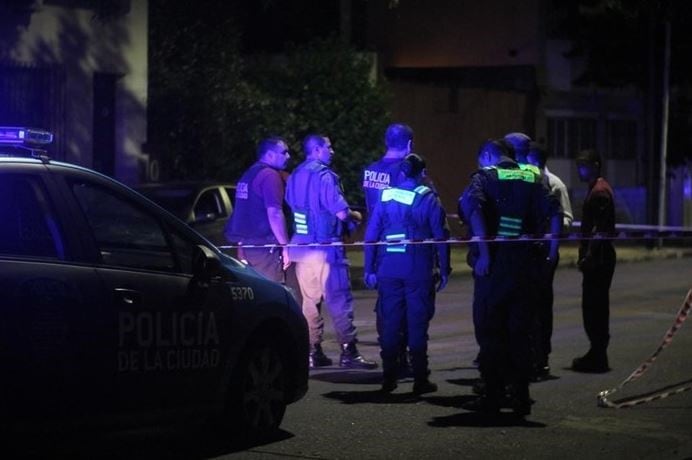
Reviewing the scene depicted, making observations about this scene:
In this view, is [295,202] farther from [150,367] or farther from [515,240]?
[150,367]

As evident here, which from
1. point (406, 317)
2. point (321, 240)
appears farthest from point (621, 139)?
point (406, 317)

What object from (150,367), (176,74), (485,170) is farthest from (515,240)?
(176,74)

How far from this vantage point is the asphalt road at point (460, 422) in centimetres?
826

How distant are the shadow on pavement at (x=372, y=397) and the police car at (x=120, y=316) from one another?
1.25 meters

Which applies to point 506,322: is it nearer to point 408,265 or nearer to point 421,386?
point 408,265

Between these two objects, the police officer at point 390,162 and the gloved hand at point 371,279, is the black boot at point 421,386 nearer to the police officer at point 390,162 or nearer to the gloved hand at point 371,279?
the gloved hand at point 371,279

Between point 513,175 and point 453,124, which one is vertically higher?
point 453,124

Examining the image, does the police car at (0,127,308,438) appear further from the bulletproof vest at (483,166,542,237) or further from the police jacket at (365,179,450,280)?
the bulletproof vest at (483,166,542,237)

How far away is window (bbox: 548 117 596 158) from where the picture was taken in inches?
1403

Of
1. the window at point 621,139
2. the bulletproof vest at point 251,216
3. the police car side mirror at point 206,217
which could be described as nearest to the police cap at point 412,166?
the bulletproof vest at point 251,216

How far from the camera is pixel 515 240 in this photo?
9.36 m

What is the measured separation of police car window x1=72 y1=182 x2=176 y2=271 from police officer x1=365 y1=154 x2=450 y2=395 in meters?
2.12

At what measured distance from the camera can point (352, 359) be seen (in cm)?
1162

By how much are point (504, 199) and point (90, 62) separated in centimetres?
1351
